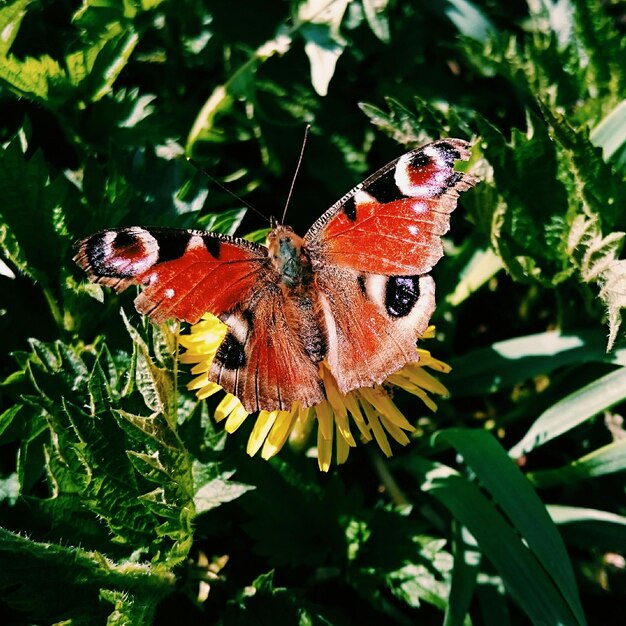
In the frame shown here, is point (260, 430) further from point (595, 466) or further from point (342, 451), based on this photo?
point (595, 466)

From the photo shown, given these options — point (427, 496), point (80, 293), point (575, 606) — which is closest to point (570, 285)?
point (427, 496)

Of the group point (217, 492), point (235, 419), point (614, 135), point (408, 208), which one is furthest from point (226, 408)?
point (614, 135)

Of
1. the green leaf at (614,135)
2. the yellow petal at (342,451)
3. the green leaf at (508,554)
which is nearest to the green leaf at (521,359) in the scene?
the green leaf at (508,554)

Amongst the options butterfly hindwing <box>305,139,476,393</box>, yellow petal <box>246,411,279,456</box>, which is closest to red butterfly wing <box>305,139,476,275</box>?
butterfly hindwing <box>305,139,476,393</box>

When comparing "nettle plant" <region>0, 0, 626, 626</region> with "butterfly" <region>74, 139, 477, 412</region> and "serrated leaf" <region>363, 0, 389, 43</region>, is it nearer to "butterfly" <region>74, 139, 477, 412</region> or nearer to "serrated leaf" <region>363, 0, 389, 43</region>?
"serrated leaf" <region>363, 0, 389, 43</region>

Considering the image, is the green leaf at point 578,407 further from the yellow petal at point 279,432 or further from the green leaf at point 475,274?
the yellow petal at point 279,432

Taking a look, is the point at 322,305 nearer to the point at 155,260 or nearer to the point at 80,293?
the point at 155,260

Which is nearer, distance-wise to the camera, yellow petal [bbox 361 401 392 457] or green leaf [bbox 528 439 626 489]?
yellow petal [bbox 361 401 392 457]
